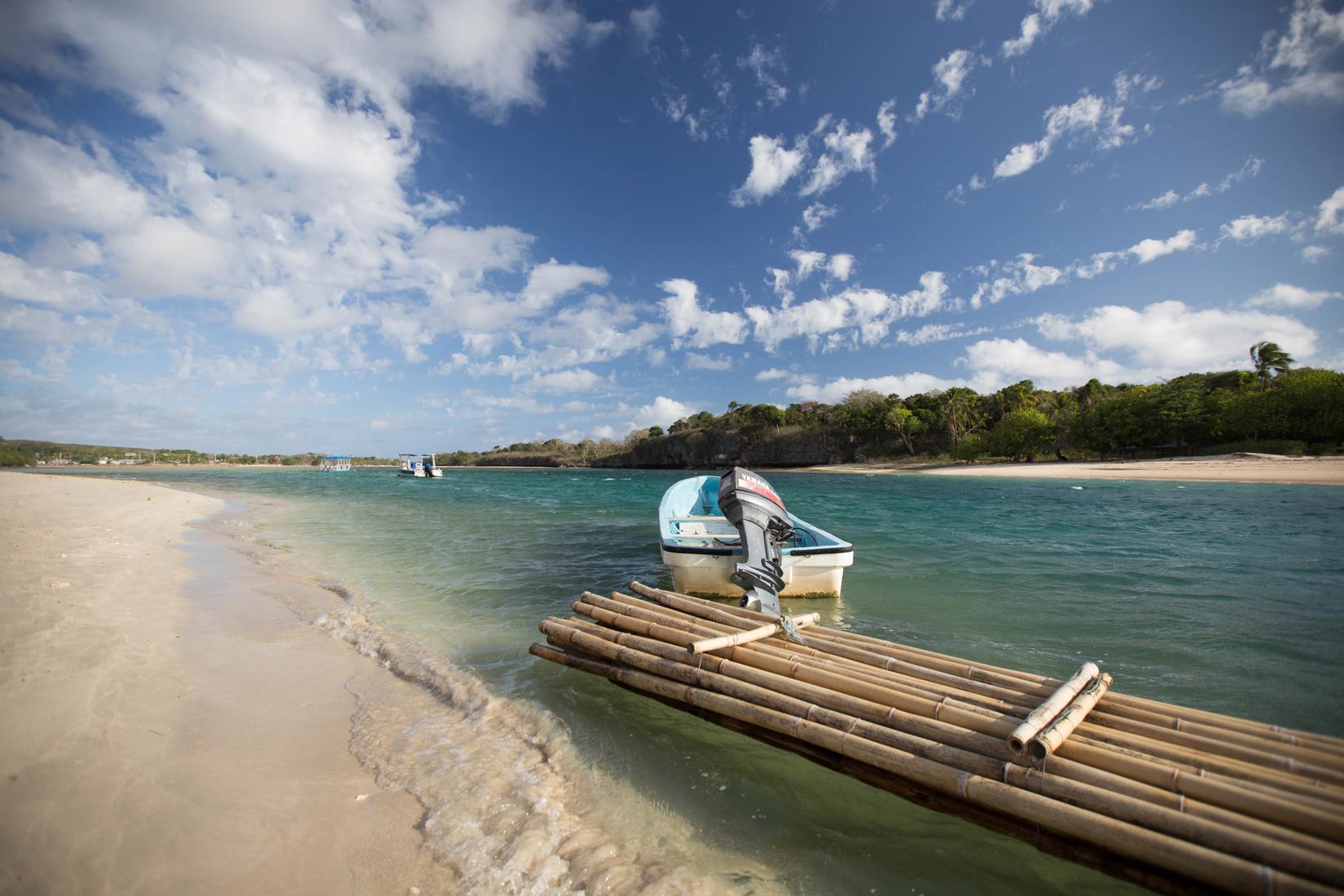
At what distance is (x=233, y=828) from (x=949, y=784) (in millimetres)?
4123

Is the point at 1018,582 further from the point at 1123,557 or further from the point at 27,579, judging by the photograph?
the point at 27,579

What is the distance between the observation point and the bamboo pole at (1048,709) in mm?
2803

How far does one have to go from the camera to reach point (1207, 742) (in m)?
2.90

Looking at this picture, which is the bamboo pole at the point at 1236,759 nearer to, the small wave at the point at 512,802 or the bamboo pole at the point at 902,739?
the bamboo pole at the point at 902,739

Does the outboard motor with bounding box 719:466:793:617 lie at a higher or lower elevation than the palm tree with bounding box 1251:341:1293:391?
lower

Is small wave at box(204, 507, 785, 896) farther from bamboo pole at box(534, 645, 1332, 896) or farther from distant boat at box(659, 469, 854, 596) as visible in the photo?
distant boat at box(659, 469, 854, 596)

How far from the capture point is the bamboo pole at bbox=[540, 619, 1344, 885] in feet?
6.97

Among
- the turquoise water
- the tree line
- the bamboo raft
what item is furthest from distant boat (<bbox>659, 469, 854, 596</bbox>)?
the tree line

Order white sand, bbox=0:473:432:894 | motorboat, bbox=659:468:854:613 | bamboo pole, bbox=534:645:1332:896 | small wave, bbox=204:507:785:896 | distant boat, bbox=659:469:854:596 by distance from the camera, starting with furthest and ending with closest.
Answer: distant boat, bbox=659:469:854:596 < motorboat, bbox=659:468:854:613 < small wave, bbox=204:507:785:896 < white sand, bbox=0:473:432:894 < bamboo pole, bbox=534:645:1332:896

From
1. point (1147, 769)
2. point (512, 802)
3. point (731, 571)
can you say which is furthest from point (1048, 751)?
point (731, 571)

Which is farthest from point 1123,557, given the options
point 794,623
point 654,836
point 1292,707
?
point 654,836

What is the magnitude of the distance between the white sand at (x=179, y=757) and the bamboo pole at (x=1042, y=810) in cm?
228

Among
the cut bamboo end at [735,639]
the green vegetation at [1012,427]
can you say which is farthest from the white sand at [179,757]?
the green vegetation at [1012,427]

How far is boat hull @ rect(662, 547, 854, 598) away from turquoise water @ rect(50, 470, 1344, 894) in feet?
1.25
